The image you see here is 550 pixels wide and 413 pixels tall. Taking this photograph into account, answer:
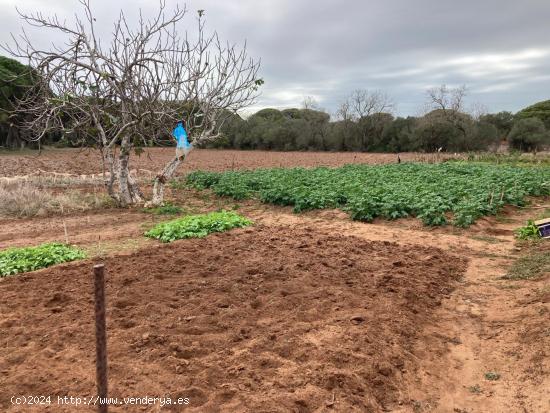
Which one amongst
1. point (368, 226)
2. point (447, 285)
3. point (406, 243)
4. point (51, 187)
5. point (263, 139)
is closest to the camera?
point (447, 285)

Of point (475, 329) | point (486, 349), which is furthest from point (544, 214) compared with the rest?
point (486, 349)

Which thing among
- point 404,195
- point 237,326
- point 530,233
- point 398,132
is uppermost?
point 398,132

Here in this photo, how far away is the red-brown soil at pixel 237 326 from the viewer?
290 cm

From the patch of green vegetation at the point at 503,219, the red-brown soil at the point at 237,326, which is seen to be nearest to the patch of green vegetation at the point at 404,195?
the patch of green vegetation at the point at 503,219

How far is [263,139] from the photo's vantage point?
156ft

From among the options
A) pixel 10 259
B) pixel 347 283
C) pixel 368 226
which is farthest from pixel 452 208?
pixel 10 259

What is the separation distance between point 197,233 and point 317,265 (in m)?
2.78

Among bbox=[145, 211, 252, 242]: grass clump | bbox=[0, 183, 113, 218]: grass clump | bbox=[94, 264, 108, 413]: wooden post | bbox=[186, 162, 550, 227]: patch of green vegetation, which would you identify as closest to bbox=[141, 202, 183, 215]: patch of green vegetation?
bbox=[0, 183, 113, 218]: grass clump

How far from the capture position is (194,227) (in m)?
7.79

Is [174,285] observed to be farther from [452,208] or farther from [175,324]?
[452,208]

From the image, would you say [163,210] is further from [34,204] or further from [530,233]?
[530,233]

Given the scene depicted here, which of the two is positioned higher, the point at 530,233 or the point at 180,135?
the point at 180,135

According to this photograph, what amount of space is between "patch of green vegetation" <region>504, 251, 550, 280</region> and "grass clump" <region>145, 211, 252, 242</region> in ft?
15.3

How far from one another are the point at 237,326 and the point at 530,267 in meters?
4.04
